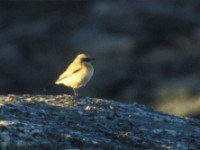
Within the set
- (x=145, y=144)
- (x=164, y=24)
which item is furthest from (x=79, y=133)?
(x=164, y=24)

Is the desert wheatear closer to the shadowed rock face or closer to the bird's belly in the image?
the bird's belly

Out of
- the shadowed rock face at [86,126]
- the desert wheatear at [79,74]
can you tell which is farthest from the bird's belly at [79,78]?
the shadowed rock face at [86,126]

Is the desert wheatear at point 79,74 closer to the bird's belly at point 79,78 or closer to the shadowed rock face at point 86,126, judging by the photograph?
the bird's belly at point 79,78

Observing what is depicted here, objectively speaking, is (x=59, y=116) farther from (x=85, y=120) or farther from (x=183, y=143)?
(x=183, y=143)

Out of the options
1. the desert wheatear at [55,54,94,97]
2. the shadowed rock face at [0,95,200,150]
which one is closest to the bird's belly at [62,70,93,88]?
the desert wheatear at [55,54,94,97]


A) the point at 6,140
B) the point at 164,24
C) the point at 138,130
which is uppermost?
the point at 164,24

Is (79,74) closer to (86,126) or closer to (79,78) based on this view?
(79,78)

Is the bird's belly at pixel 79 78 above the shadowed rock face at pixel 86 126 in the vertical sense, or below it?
above

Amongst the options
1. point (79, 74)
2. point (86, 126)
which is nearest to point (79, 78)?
point (79, 74)

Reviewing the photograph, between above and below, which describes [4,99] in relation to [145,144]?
above
